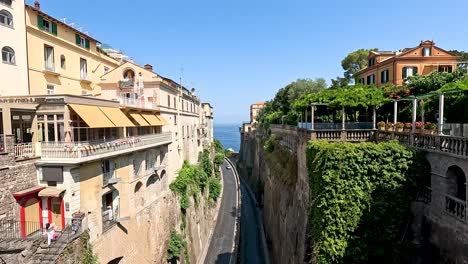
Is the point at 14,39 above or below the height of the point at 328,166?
above

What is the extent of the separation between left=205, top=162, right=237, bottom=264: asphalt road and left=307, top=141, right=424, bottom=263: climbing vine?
2284 cm

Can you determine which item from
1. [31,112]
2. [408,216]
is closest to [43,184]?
[31,112]

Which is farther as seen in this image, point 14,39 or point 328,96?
point 328,96

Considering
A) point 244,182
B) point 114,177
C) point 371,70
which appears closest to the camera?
point 114,177

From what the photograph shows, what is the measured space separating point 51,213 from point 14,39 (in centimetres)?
1199

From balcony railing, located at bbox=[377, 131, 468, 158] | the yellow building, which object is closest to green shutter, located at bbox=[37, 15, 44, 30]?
the yellow building

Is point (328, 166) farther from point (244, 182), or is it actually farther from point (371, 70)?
point (244, 182)

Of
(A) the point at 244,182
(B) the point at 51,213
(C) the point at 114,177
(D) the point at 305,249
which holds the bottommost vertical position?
(A) the point at 244,182

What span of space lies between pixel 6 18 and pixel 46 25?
3930 mm

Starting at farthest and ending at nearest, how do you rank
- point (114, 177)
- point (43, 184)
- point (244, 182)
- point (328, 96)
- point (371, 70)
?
point (244, 182), point (371, 70), point (328, 96), point (114, 177), point (43, 184)

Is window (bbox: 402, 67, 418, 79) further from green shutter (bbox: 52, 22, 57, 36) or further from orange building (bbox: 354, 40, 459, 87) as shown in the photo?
green shutter (bbox: 52, 22, 57, 36)

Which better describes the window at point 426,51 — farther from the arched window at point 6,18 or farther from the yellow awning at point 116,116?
the arched window at point 6,18

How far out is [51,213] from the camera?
51.2 feet

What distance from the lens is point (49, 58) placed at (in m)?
22.7
